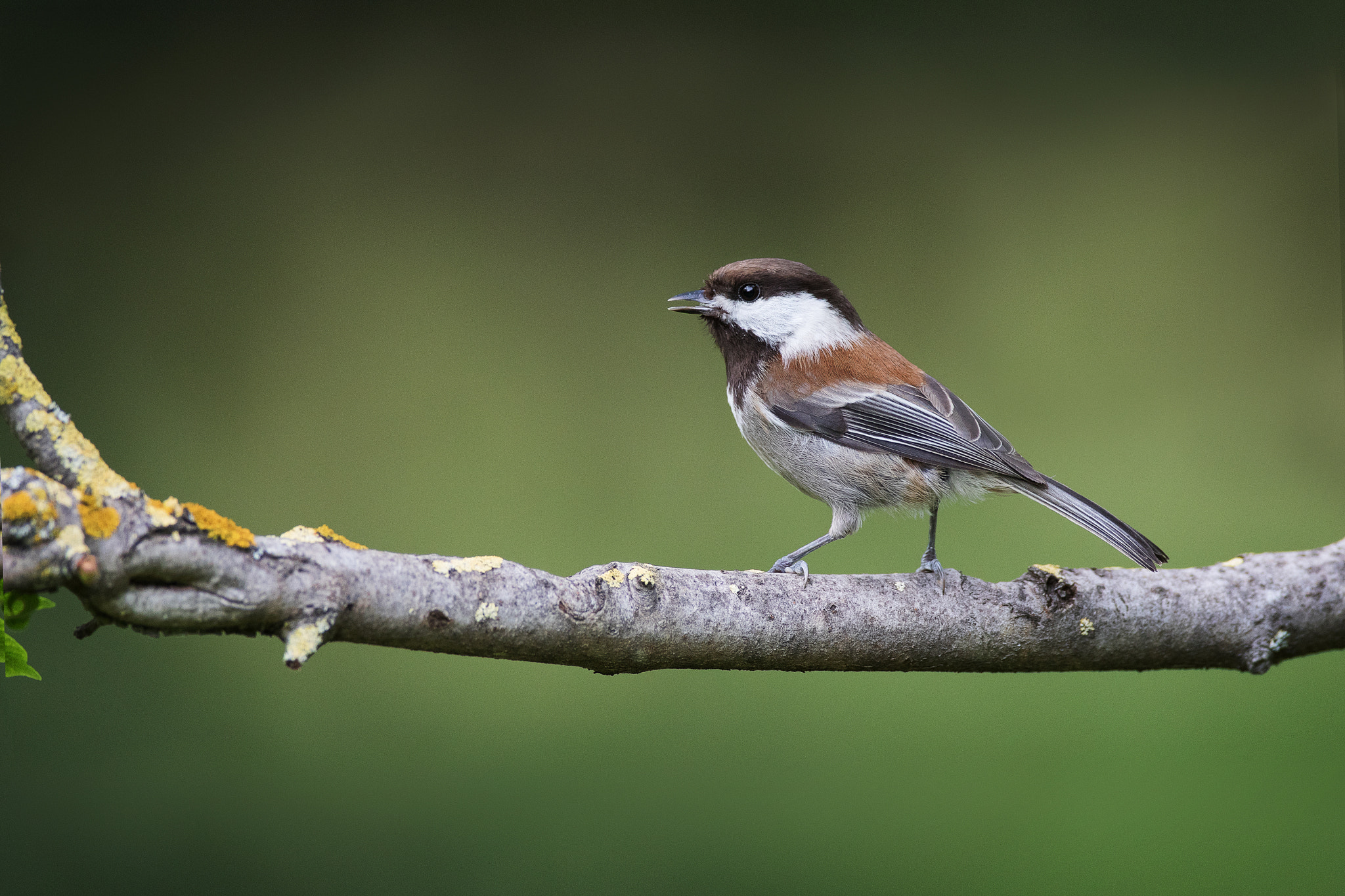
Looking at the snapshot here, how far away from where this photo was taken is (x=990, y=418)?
9.62ft

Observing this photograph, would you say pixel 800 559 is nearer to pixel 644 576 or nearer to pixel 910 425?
pixel 910 425

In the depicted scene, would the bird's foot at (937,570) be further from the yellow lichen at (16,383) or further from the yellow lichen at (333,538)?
the yellow lichen at (16,383)

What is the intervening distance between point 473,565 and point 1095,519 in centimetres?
103

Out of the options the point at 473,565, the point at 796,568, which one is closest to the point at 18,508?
the point at 473,565

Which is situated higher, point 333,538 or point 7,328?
point 7,328

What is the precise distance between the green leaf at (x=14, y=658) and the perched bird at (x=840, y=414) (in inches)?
41.5

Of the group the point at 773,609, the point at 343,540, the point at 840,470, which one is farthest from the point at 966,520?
the point at 343,540

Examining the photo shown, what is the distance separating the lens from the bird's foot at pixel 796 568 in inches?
54.2

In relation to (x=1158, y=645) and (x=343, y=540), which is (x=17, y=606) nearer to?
(x=343, y=540)

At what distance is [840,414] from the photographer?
1.78m

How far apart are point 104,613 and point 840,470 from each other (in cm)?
122

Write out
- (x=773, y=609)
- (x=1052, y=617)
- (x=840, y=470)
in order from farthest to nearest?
(x=840, y=470), (x=1052, y=617), (x=773, y=609)

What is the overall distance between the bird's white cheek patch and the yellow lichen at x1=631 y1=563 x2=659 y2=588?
0.82m

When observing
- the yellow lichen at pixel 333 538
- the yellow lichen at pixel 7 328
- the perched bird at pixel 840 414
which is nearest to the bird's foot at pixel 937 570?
the perched bird at pixel 840 414
